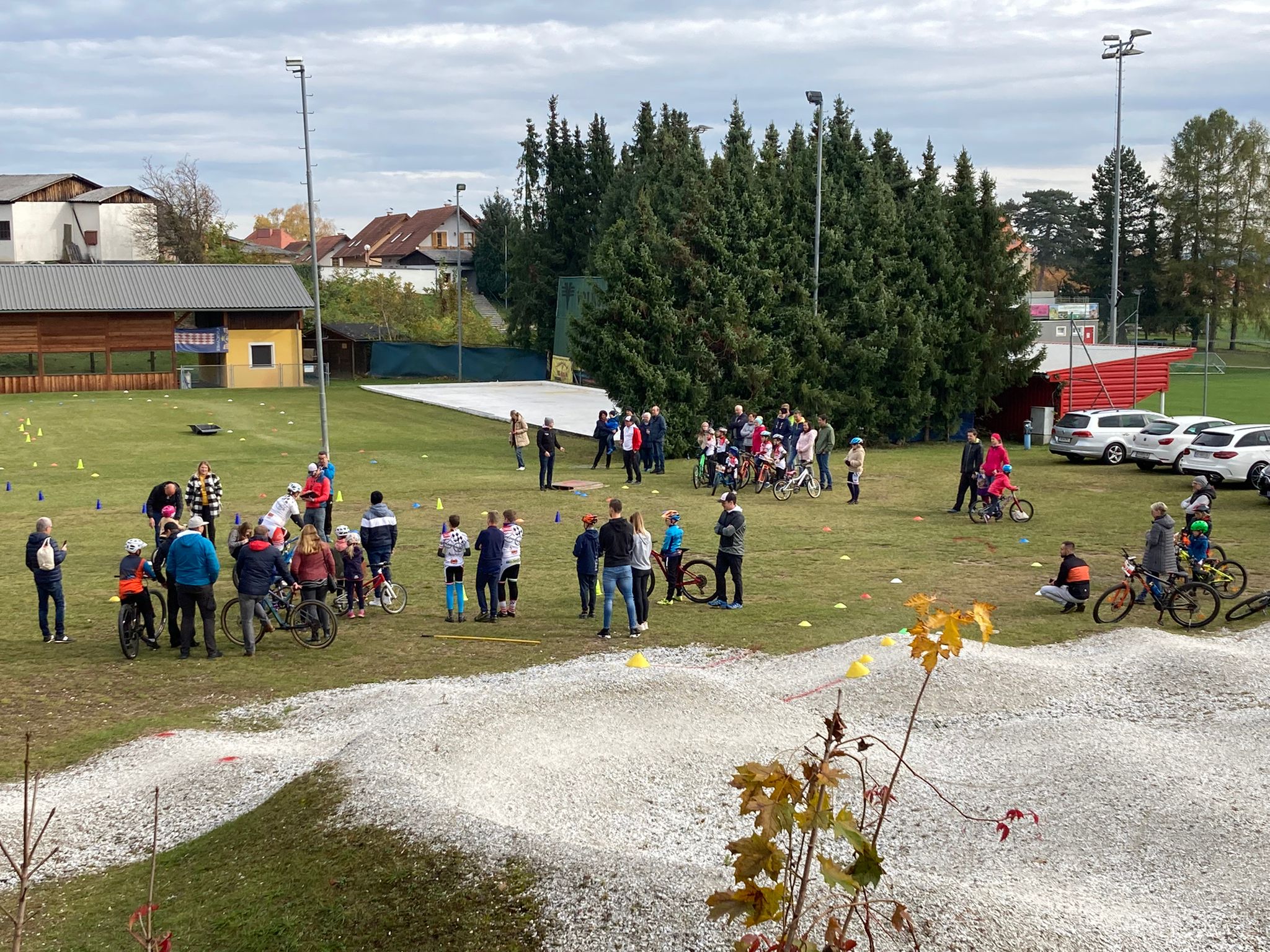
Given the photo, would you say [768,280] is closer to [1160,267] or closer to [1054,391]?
[1054,391]

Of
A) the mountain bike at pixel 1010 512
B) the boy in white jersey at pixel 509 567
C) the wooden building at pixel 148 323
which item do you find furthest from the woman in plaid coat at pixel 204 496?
the wooden building at pixel 148 323

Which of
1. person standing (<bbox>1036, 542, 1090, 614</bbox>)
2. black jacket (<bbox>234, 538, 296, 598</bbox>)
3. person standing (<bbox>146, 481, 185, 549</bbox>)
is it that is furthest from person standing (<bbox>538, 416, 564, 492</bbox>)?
person standing (<bbox>1036, 542, 1090, 614</bbox>)

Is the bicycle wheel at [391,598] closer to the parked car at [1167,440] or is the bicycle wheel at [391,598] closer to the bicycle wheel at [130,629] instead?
the bicycle wheel at [130,629]

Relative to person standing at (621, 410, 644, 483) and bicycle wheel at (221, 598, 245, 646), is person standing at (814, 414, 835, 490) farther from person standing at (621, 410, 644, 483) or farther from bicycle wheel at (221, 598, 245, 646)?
bicycle wheel at (221, 598, 245, 646)

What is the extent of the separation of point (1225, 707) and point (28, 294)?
52.9m

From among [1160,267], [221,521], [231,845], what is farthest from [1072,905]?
[1160,267]

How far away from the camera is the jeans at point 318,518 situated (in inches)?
802

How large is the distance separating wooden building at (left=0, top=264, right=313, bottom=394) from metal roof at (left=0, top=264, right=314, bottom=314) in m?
0.05

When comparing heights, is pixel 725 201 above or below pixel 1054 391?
above

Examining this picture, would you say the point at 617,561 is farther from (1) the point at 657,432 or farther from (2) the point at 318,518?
(1) the point at 657,432

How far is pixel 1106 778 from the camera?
1018 cm

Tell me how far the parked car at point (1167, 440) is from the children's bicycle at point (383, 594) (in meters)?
21.4

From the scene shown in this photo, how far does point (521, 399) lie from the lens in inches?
2121

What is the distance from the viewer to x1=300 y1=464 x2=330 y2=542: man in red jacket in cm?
2047
